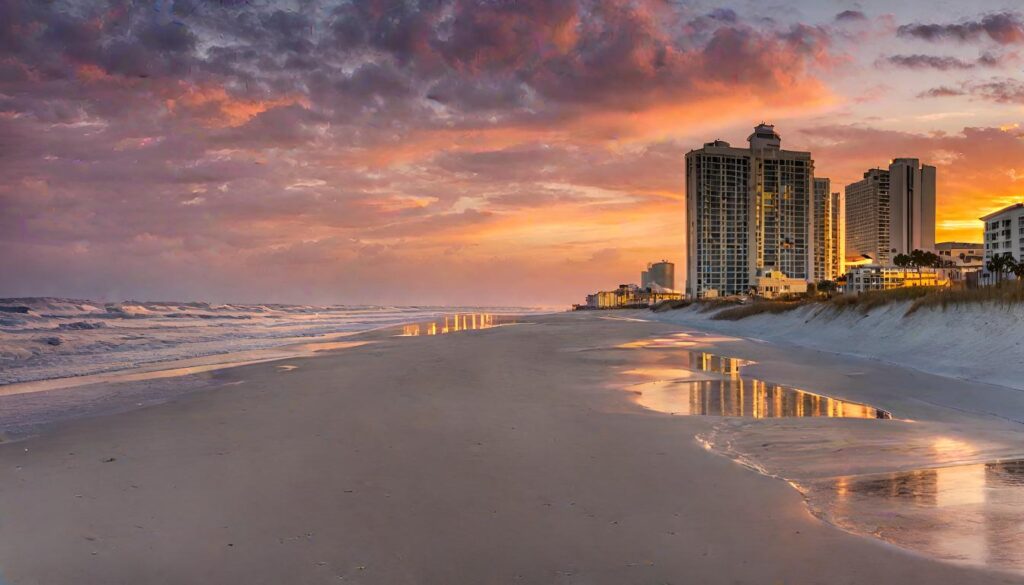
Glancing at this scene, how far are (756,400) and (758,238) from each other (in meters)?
169

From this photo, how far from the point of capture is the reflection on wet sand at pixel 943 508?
4.48 meters

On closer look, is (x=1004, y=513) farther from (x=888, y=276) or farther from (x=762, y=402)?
(x=888, y=276)

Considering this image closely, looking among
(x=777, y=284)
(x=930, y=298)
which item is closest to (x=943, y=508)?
(x=930, y=298)

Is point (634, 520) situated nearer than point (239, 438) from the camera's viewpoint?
Yes

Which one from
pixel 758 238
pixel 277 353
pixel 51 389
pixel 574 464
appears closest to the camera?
pixel 574 464

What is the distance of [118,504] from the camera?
19.6 ft

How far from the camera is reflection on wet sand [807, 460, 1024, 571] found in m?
4.48

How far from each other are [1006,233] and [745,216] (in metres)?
76.2

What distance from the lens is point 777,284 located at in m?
155

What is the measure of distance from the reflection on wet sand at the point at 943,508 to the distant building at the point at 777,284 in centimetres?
15571

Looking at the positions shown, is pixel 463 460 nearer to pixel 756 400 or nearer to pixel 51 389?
pixel 756 400

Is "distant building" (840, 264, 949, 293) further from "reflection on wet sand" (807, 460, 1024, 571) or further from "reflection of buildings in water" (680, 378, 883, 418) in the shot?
"reflection on wet sand" (807, 460, 1024, 571)

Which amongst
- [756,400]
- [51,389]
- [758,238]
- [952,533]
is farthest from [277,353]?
[758,238]

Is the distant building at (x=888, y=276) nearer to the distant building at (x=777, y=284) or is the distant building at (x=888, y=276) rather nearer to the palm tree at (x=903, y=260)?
the palm tree at (x=903, y=260)
